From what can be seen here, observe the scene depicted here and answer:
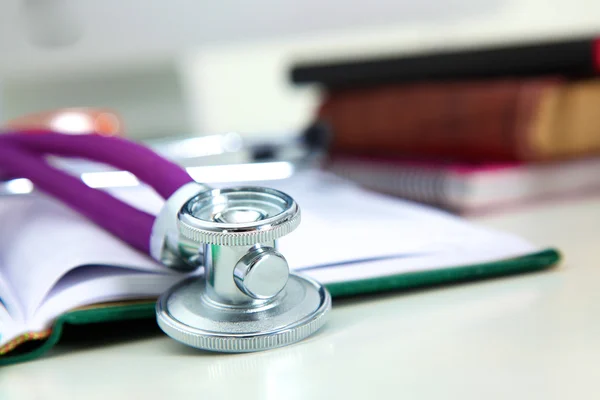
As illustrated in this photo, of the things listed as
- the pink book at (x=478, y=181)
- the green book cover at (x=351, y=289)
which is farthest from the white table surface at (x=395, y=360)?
the pink book at (x=478, y=181)

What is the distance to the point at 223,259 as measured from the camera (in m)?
0.30

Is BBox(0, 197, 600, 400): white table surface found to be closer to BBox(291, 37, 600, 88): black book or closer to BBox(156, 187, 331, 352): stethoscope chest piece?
BBox(156, 187, 331, 352): stethoscope chest piece

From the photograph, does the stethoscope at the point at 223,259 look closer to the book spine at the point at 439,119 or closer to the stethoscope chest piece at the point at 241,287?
the stethoscope chest piece at the point at 241,287

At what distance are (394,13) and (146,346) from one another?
2.47ft

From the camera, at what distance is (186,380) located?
0.91ft

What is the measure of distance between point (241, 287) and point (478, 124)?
352 millimetres

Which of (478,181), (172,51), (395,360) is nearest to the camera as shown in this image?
(395,360)

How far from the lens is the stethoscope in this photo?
0.29 meters

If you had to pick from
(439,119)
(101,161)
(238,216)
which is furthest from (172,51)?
(238,216)

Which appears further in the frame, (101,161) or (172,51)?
(172,51)

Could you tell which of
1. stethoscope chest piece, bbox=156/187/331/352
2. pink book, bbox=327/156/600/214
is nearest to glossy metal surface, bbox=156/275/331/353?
stethoscope chest piece, bbox=156/187/331/352

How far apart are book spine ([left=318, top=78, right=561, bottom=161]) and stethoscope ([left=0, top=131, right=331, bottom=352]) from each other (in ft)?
0.98

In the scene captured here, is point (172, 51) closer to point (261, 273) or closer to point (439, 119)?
point (439, 119)

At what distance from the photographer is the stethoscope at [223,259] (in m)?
0.29
